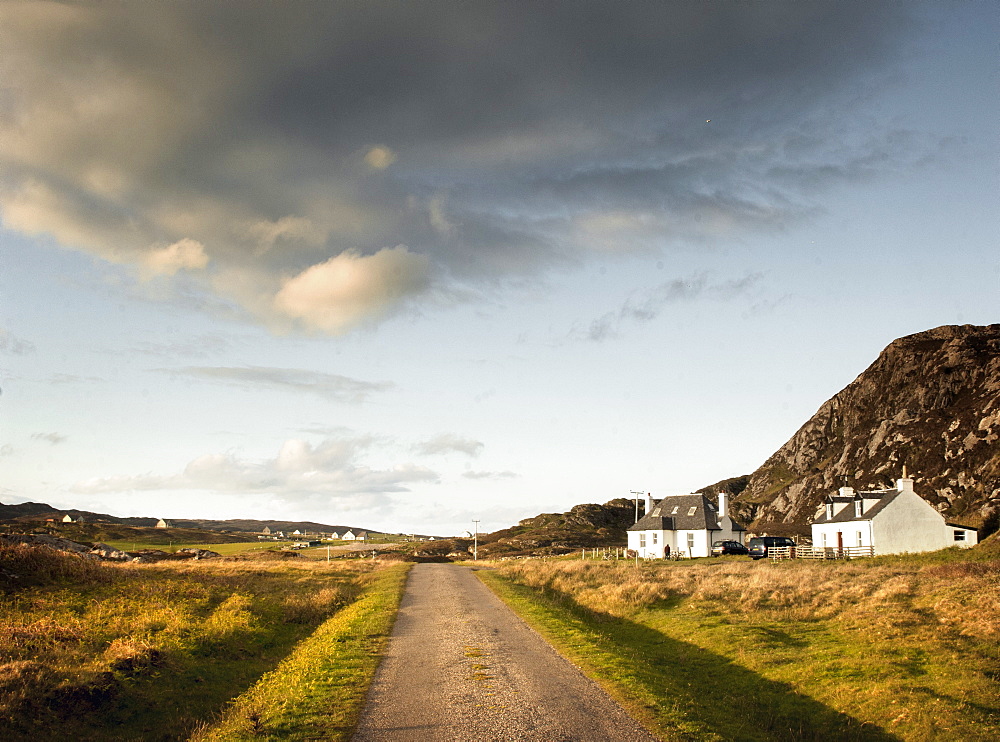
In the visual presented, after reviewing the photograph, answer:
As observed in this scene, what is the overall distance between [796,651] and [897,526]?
50405mm

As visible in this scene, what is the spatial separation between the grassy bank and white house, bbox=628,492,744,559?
140 ft

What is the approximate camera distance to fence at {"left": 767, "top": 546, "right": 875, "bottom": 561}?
62.2 meters

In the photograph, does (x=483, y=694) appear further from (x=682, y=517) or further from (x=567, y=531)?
(x=567, y=531)

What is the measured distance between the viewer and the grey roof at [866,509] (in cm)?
6406

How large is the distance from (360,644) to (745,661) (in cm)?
1228

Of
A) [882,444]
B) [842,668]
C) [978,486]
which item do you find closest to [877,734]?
[842,668]

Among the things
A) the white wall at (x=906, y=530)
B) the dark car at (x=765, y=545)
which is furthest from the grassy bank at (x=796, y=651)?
the dark car at (x=765, y=545)

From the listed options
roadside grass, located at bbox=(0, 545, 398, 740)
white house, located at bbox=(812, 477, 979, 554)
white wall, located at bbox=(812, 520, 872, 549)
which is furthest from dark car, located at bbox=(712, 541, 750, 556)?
roadside grass, located at bbox=(0, 545, 398, 740)

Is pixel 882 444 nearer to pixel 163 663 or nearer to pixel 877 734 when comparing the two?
pixel 877 734

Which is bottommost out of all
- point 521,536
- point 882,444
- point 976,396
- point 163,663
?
point 521,536

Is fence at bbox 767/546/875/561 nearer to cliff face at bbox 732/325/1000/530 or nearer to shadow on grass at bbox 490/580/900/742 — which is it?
cliff face at bbox 732/325/1000/530

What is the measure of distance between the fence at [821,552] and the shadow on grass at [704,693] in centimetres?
4393

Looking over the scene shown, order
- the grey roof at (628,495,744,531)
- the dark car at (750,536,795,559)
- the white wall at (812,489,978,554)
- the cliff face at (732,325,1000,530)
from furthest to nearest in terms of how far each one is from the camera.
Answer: the cliff face at (732,325,1000,530) < the grey roof at (628,495,744,531) < the dark car at (750,536,795,559) < the white wall at (812,489,978,554)

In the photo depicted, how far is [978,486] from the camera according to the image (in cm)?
8719
